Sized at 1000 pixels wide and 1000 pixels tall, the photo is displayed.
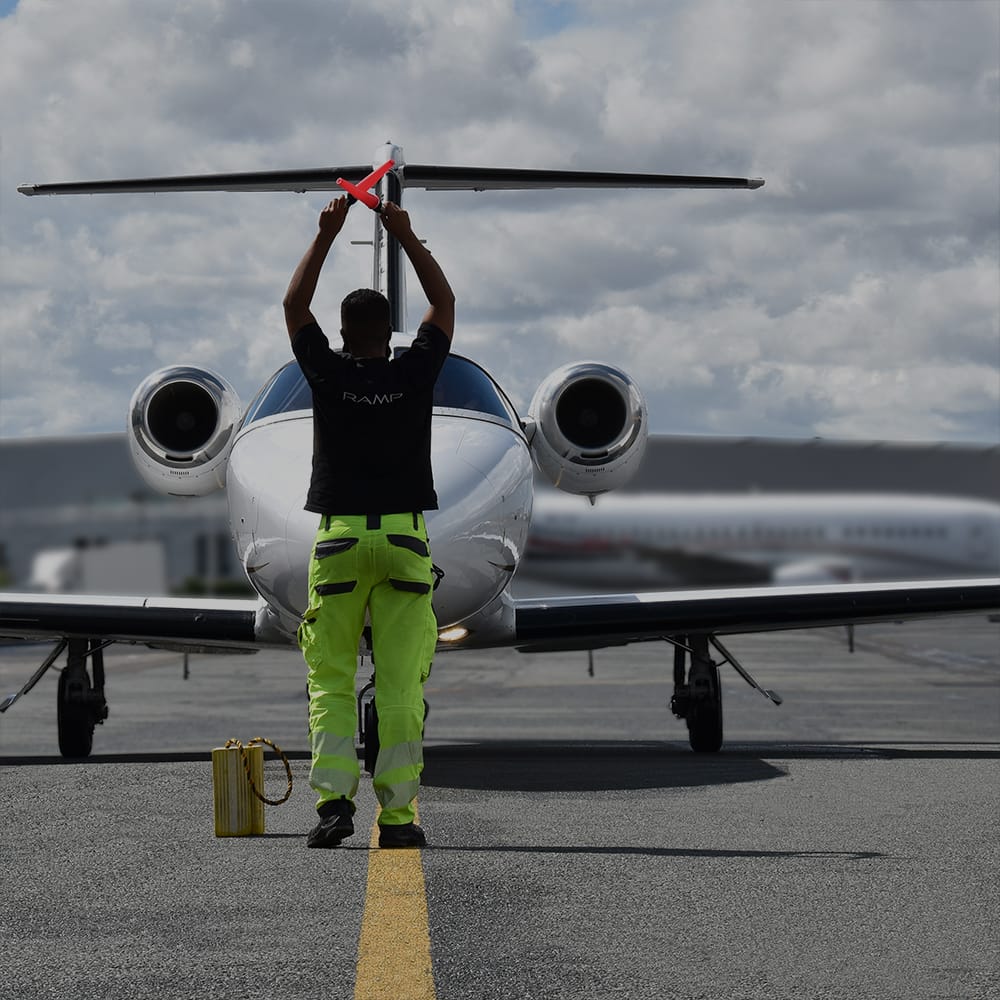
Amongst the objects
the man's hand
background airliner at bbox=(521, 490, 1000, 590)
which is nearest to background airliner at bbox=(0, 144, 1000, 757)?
the man's hand

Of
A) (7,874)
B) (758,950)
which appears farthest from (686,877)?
(7,874)

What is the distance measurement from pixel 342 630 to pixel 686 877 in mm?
1596

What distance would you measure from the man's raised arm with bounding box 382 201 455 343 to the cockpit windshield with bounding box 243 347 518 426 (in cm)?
347

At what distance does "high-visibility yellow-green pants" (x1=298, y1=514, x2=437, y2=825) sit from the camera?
6395mm

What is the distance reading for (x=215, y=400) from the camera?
12.9m

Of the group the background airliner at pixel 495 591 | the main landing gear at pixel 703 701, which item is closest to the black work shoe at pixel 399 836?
the background airliner at pixel 495 591

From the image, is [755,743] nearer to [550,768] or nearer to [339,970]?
[550,768]

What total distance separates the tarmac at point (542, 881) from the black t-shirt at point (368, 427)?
4.30 ft

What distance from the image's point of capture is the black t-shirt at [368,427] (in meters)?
6.59

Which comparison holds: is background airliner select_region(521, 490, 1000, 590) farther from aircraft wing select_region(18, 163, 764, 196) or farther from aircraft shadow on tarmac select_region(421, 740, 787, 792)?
aircraft shadow on tarmac select_region(421, 740, 787, 792)

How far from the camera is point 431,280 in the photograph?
22.2 feet

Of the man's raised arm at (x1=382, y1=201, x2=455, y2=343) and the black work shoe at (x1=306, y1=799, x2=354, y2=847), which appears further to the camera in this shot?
the man's raised arm at (x1=382, y1=201, x2=455, y2=343)

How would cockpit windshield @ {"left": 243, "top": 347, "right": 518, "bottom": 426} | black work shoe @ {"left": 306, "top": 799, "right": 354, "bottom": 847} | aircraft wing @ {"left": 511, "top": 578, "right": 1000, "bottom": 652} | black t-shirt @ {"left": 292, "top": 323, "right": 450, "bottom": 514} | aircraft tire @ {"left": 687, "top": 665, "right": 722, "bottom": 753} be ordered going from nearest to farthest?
black work shoe @ {"left": 306, "top": 799, "right": 354, "bottom": 847}, black t-shirt @ {"left": 292, "top": 323, "right": 450, "bottom": 514}, cockpit windshield @ {"left": 243, "top": 347, "right": 518, "bottom": 426}, aircraft wing @ {"left": 511, "top": 578, "right": 1000, "bottom": 652}, aircraft tire @ {"left": 687, "top": 665, "right": 722, "bottom": 753}

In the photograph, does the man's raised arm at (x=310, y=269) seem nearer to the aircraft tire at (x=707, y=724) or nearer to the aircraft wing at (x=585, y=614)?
the aircraft wing at (x=585, y=614)
